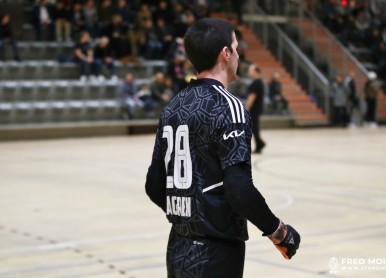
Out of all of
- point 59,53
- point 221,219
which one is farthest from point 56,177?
point 59,53

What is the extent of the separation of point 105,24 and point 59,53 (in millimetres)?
1978

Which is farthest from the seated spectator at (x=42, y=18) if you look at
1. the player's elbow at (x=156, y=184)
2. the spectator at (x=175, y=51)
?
the player's elbow at (x=156, y=184)

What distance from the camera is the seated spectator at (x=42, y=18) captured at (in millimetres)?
25281

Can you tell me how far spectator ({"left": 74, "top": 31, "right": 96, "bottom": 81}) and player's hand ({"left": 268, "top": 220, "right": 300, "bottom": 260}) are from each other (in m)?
21.3

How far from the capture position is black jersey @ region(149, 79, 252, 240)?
3062 millimetres

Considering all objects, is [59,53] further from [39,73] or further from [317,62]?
[317,62]

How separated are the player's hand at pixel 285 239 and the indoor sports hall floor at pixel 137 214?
289cm

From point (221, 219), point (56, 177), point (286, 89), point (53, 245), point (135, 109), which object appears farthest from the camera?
point (286, 89)

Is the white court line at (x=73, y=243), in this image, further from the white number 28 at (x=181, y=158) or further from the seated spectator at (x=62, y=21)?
the seated spectator at (x=62, y=21)

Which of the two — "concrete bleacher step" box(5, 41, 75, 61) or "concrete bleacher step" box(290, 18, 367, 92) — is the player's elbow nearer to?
"concrete bleacher step" box(5, 41, 75, 61)

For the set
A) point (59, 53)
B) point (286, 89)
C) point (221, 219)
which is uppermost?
point (221, 219)

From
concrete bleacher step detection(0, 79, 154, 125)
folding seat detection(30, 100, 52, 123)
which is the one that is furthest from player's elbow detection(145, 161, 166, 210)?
folding seat detection(30, 100, 52, 123)

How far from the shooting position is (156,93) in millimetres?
24016

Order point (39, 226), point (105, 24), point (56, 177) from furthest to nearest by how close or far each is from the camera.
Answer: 1. point (105, 24)
2. point (56, 177)
3. point (39, 226)
